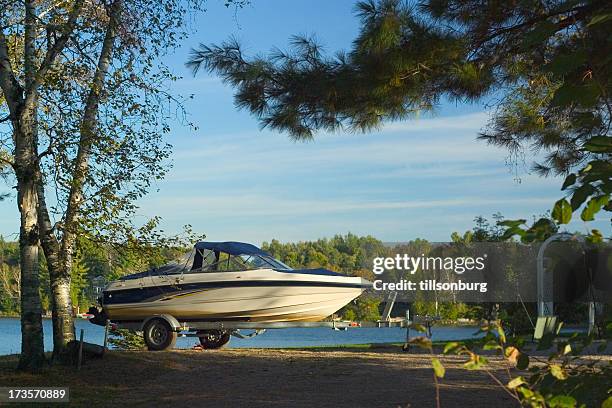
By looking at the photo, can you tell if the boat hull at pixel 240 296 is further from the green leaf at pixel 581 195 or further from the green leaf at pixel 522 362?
the green leaf at pixel 581 195

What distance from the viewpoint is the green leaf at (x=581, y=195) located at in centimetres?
345

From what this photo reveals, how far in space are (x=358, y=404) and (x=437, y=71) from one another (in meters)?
4.58

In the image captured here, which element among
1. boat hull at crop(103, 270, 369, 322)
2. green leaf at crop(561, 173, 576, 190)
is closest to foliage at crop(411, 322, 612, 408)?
green leaf at crop(561, 173, 576, 190)

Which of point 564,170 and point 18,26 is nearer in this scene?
point 18,26

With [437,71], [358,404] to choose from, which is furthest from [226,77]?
[358,404]

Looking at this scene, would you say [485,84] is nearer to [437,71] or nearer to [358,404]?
[437,71]

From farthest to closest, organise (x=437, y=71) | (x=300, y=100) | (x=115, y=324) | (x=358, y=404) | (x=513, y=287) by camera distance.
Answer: (x=513, y=287) → (x=115, y=324) → (x=300, y=100) → (x=437, y=71) → (x=358, y=404)

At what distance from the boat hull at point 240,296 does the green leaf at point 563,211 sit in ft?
37.4

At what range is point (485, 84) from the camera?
12.1 m

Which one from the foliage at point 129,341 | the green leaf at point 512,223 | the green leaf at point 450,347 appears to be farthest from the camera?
the foliage at point 129,341

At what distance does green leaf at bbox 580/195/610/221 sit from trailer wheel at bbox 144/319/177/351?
12.2 meters

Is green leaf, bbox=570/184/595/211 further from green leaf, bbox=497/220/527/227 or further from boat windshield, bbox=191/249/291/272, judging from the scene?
boat windshield, bbox=191/249/291/272

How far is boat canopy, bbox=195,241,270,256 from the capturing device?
Result: 1522cm

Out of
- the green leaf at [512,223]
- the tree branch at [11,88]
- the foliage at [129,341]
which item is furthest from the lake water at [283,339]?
the green leaf at [512,223]
